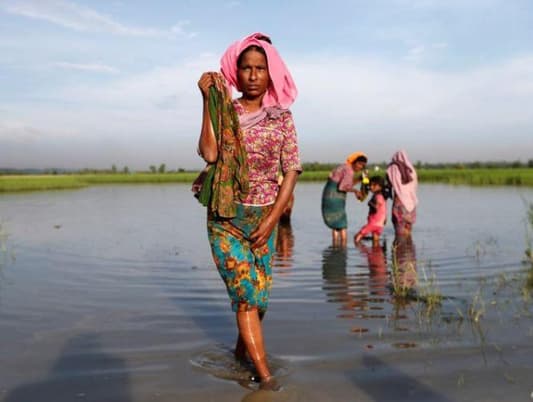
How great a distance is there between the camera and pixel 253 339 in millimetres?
3104

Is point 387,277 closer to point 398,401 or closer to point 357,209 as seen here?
point 398,401

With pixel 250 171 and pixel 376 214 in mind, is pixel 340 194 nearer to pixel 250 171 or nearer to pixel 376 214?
pixel 376 214

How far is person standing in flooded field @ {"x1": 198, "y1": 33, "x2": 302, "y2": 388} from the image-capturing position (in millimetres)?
3051

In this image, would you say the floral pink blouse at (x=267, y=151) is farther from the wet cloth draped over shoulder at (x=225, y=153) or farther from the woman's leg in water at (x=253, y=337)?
the woman's leg in water at (x=253, y=337)

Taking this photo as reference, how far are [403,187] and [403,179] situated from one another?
136 mm

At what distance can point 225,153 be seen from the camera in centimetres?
304

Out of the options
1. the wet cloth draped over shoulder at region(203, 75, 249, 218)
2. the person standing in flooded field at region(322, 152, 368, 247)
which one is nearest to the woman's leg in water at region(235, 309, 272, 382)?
the wet cloth draped over shoulder at region(203, 75, 249, 218)

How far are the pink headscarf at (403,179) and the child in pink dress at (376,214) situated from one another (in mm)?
247

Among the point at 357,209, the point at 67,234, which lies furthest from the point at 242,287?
the point at 357,209

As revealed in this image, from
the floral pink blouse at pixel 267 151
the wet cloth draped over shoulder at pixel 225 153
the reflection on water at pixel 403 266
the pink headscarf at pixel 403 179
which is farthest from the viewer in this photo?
the pink headscarf at pixel 403 179

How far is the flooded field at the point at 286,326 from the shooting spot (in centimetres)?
315

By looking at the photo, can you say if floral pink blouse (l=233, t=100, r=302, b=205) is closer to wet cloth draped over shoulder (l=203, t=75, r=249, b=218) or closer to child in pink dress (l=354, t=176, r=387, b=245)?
wet cloth draped over shoulder (l=203, t=75, r=249, b=218)

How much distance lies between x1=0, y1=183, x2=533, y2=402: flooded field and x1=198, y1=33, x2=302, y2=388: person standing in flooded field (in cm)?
51

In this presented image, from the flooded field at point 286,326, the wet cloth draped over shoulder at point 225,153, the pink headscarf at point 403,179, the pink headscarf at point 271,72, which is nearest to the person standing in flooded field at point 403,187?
the pink headscarf at point 403,179
